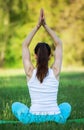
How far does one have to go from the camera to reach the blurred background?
124 ft

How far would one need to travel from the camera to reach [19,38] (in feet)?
124

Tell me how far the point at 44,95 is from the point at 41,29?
104ft

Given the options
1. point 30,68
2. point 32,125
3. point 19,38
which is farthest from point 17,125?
point 19,38

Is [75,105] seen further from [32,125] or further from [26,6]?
[26,6]

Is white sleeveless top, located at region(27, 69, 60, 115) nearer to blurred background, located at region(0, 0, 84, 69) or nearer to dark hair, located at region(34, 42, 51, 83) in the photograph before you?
dark hair, located at region(34, 42, 51, 83)

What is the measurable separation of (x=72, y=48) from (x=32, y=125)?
104 ft

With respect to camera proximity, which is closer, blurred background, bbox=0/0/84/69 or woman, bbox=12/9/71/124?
woman, bbox=12/9/71/124

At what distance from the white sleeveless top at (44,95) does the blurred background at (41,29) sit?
30213 millimetres

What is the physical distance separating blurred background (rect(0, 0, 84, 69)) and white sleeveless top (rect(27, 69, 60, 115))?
30.2 metres

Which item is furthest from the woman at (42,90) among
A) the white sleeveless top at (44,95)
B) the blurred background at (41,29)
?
the blurred background at (41,29)

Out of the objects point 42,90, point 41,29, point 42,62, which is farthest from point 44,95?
point 41,29

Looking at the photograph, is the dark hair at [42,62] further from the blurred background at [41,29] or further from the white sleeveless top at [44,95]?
the blurred background at [41,29]

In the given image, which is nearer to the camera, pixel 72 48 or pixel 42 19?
pixel 42 19

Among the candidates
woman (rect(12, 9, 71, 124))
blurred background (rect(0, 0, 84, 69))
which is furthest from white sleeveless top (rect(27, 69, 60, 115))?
blurred background (rect(0, 0, 84, 69))
